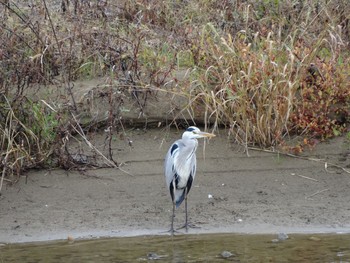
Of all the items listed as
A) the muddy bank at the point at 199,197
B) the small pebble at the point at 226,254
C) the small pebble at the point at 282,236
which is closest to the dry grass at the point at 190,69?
the muddy bank at the point at 199,197

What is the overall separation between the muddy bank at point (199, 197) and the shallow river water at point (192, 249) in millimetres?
156

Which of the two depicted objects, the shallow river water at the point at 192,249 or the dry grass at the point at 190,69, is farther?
A: the dry grass at the point at 190,69

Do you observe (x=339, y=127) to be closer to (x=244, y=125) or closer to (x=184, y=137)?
(x=244, y=125)

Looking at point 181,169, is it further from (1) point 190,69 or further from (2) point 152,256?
(1) point 190,69

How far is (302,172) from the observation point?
304 inches

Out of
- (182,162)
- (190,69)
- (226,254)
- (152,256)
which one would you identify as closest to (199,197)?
(182,162)

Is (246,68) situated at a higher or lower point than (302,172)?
higher

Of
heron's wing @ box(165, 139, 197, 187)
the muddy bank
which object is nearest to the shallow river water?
the muddy bank

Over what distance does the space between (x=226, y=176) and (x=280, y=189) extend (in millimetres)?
515

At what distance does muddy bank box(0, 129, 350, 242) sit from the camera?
6.95m

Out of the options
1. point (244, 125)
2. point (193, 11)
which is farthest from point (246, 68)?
point (193, 11)

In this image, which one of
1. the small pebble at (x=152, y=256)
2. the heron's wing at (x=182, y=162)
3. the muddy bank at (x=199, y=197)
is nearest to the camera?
the small pebble at (x=152, y=256)

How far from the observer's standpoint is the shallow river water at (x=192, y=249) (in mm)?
6277

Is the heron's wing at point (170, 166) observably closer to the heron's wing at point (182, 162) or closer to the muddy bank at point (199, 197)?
the heron's wing at point (182, 162)
